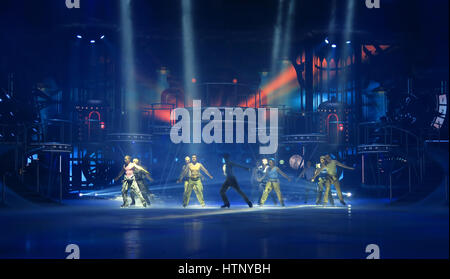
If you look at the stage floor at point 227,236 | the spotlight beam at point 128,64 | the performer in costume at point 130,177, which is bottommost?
the stage floor at point 227,236

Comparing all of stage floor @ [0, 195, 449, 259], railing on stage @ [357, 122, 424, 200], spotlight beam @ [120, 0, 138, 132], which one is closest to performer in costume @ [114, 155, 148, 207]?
stage floor @ [0, 195, 449, 259]

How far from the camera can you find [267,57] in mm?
35844

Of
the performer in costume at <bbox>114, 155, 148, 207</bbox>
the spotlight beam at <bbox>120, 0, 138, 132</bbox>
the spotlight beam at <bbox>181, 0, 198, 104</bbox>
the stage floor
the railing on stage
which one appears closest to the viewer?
the stage floor

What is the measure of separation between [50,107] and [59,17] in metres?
7.03

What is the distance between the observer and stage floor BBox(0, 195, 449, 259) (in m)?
8.40

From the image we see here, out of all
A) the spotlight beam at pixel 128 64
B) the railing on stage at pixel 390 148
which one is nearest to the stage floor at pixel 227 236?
the railing on stage at pixel 390 148

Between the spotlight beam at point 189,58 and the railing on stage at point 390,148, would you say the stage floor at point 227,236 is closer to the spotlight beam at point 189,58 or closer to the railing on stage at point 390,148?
the railing on stage at point 390,148

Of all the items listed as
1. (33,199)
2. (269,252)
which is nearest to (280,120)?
(33,199)

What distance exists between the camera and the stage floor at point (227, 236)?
8.40 m

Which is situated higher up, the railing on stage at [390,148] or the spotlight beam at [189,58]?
the spotlight beam at [189,58]

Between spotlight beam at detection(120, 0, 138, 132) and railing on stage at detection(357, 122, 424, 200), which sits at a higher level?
spotlight beam at detection(120, 0, 138, 132)

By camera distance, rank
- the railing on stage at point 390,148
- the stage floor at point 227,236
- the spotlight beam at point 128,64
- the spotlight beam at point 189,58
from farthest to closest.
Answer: the spotlight beam at point 189,58 → the spotlight beam at point 128,64 → the railing on stage at point 390,148 → the stage floor at point 227,236

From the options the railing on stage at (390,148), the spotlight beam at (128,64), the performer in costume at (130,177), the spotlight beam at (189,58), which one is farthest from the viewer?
the spotlight beam at (189,58)

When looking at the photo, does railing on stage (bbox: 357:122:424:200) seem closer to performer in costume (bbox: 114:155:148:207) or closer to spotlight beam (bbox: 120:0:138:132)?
performer in costume (bbox: 114:155:148:207)
